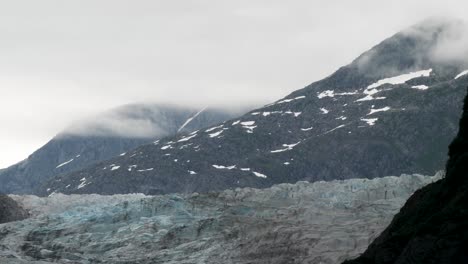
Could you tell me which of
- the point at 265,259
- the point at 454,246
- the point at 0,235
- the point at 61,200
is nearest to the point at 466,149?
the point at 454,246

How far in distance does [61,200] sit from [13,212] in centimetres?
1594

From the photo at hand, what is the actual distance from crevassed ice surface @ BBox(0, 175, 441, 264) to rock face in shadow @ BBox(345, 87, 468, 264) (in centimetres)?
3694

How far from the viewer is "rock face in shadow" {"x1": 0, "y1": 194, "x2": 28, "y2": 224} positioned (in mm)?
140375

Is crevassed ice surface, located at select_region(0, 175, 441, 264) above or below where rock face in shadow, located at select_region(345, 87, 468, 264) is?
below

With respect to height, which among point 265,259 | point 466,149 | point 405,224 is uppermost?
point 466,149

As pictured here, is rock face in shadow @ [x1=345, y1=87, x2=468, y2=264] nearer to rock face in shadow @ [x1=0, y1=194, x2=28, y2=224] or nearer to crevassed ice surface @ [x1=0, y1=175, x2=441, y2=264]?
crevassed ice surface @ [x1=0, y1=175, x2=441, y2=264]

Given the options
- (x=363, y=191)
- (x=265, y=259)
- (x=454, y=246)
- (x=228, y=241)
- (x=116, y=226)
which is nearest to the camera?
(x=454, y=246)

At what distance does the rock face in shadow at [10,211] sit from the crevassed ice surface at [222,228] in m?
22.2

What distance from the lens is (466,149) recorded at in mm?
49125

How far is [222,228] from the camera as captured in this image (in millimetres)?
107500

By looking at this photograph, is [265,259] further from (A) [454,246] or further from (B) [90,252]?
(A) [454,246]

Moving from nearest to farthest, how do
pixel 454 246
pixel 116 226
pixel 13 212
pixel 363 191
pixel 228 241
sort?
pixel 454 246 < pixel 228 241 < pixel 116 226 < pixel 363 191 < pixel 13 212

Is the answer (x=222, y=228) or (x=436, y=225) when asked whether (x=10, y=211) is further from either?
(x=436, y=225)

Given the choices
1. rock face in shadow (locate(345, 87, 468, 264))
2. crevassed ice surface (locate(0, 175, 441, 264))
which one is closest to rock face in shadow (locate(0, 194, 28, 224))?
crevassed ice surface (locate(0, 175, 441, 264))
